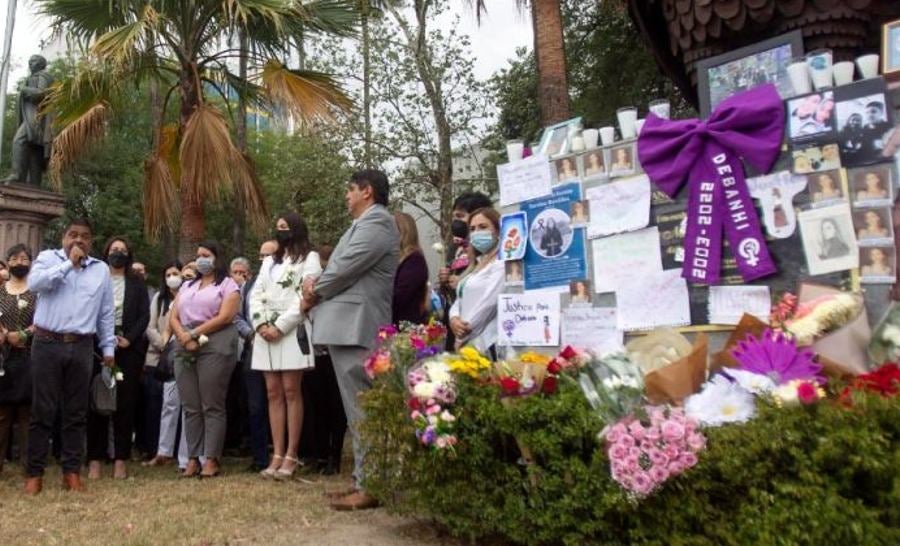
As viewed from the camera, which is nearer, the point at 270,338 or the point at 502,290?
the point at 502,290

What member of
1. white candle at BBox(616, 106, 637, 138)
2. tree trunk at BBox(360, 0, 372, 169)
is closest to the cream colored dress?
white candle at BBox(616, 106, 637, 138)

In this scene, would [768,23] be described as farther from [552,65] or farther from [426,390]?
[552,65]

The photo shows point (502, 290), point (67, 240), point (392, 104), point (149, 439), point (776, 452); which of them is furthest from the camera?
point (392, 104)

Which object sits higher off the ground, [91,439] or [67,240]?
[67,240]

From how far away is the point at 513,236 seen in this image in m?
4.57

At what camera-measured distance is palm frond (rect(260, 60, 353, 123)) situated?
930 cm

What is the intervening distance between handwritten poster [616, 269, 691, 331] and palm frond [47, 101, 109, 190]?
7.61 meters

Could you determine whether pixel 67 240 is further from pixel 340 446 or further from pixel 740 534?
pixel 740 534

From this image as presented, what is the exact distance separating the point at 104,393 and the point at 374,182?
2.77m

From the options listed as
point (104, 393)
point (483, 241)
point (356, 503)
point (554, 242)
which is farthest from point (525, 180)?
point (104, 393)

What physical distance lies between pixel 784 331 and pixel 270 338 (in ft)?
12.5

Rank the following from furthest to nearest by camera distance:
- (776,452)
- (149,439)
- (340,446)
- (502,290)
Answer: (149,439) < (340,446) < (502,290) < (776,452)

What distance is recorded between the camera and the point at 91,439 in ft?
20.9

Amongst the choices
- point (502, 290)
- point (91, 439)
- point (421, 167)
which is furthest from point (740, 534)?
point (421, 167)
